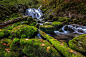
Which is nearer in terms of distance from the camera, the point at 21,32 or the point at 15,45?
the point at 15,45

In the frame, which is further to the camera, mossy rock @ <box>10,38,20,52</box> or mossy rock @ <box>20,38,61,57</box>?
mossy rock @ <box>10,38,20,52</box>

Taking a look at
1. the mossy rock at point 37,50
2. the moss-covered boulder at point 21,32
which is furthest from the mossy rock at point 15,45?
the moss-covered boulder at point 21,32

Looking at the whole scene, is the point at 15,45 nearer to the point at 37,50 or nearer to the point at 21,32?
the point at 21,32

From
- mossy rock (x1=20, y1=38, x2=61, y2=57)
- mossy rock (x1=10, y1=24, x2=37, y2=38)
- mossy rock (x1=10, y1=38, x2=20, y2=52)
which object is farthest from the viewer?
mossy rock (x1=10, y1=24, x2=37, y2=38)

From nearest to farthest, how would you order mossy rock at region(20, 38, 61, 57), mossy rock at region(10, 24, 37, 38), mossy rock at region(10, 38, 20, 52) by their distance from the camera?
mossy rock at region(20, 38, 61, 57) → mossy rock at region(10, 38, 20, 52) → mossy rock at region(10, 24, 37, 38)

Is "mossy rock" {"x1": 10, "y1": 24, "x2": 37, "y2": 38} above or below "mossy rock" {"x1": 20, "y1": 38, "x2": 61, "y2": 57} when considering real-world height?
above

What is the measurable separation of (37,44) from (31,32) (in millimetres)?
1278

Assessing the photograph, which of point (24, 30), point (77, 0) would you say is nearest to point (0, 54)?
point (24, 30)

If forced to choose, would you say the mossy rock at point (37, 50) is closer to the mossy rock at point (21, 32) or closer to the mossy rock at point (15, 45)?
the mossy rock at point (15, 45)

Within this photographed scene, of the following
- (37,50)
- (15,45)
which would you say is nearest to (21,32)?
(15,45)

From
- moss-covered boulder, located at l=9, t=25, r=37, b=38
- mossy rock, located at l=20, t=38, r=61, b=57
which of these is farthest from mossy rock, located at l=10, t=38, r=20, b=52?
moss-covered boulder, located at l=9, t=25, r=37, b=38

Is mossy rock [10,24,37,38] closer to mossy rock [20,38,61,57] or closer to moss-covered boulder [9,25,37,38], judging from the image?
moss-covered boulder [9,25,37,38]

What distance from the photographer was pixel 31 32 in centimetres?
337

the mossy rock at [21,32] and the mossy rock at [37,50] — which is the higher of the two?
the mossy rock at [21,32]
